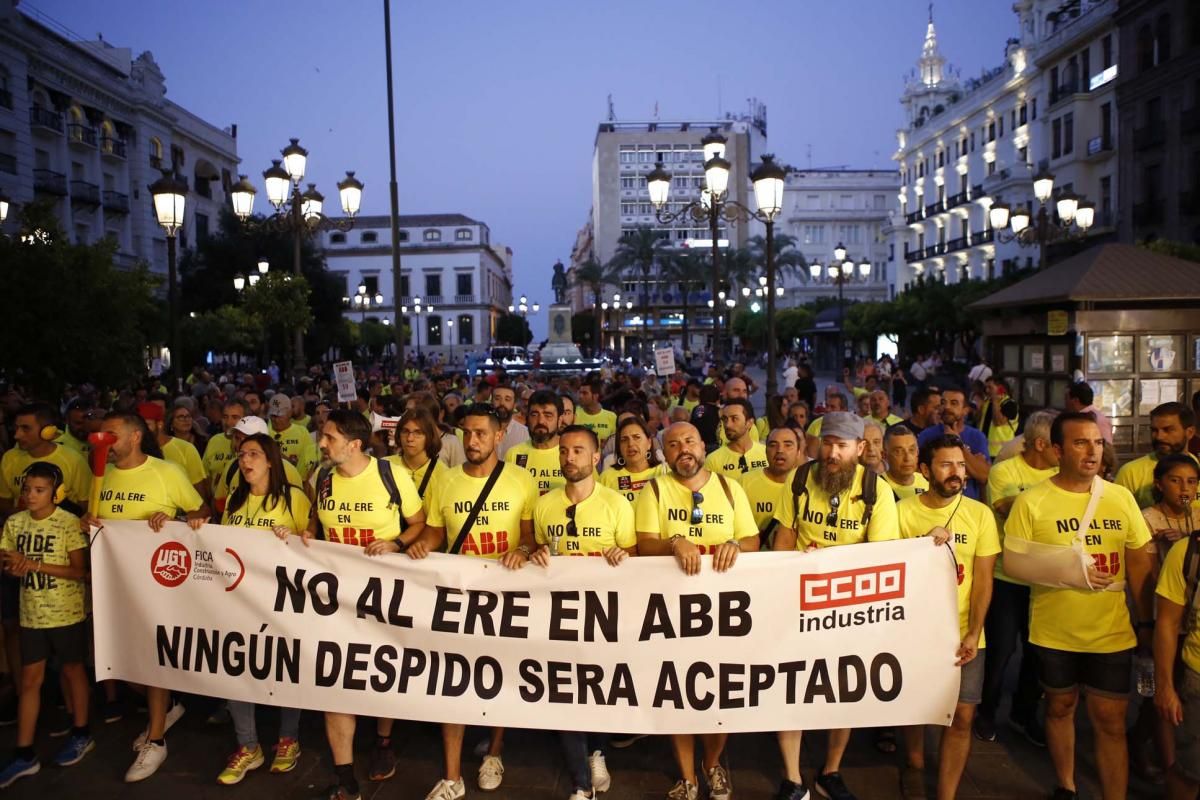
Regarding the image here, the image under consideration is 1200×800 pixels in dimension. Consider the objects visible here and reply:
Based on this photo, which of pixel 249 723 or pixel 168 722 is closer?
pixel 249 723

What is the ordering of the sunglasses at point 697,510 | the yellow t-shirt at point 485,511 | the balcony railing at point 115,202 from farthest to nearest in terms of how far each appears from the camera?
the balcony railing at point 115,202
the yellow t-shirt at point 485,511
the sunglasses at point 697,510

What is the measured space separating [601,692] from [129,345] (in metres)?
11.6

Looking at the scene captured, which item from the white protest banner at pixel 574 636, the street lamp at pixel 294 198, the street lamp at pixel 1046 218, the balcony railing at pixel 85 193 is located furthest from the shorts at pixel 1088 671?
the balcony railing at pixel 85 193

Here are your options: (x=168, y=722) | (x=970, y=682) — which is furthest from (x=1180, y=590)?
(x=168, y=722)

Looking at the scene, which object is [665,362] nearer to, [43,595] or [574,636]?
[574,636]

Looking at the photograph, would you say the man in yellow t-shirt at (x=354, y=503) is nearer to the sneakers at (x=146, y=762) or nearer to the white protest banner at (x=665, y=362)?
the sneakers at (x=146, y=762)

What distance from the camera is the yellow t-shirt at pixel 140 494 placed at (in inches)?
198

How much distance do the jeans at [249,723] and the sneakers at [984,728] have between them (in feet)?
11.9

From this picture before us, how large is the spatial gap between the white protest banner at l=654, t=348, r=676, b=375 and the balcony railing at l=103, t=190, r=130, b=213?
35.0 metres

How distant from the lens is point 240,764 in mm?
4805

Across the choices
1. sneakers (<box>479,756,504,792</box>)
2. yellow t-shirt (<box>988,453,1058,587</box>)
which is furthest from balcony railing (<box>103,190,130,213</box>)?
→ yellow t-shirt (<box>988,453,1058,587</box>)

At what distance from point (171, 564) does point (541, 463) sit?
2.25m

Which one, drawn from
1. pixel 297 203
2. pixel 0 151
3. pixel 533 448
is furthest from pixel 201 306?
pixel 533 448

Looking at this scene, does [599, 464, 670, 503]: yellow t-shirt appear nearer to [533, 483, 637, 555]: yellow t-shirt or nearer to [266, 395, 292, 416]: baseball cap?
[533, 483, 637, 555]: yellow t-shirt
